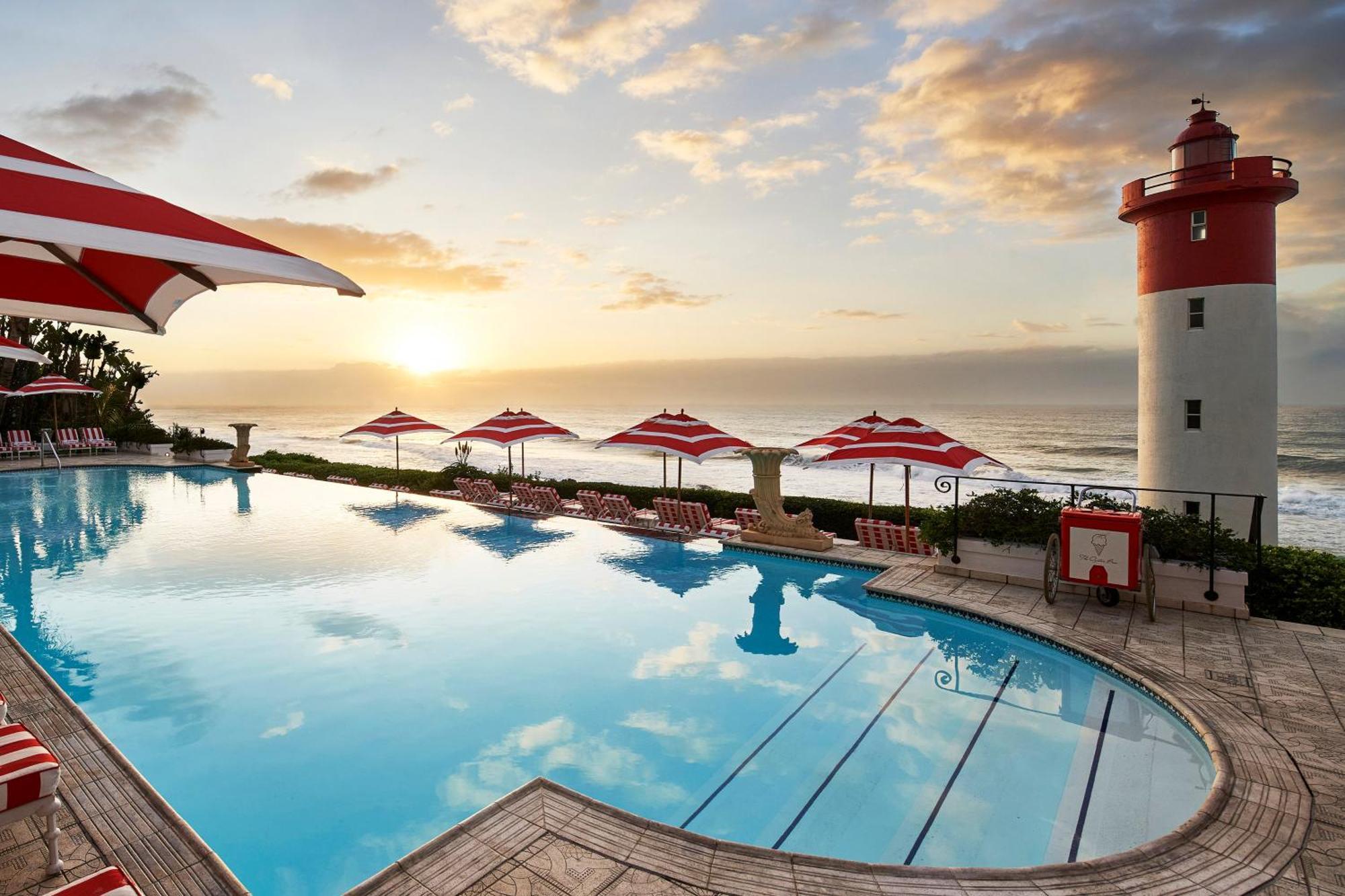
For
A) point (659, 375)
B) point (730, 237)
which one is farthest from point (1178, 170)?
point (659, 375)

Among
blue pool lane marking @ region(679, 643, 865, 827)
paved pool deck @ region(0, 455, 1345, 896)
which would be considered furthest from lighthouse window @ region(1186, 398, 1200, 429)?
blue pool lane marking @ region(679, 643, 865, 827)

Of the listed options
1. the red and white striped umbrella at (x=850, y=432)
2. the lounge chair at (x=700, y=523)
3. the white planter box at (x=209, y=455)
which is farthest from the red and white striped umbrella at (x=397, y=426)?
the red and white striped umbrella at (x=850, y=432)

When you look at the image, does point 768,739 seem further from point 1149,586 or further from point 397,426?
point 397,426

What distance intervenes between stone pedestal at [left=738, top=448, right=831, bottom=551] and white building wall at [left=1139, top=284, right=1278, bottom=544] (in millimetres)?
7703

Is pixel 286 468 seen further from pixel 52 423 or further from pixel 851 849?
pixel 851 849

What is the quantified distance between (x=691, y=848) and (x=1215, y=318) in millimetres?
15537

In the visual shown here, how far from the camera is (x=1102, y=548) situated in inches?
328

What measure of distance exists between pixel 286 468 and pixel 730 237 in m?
19.0

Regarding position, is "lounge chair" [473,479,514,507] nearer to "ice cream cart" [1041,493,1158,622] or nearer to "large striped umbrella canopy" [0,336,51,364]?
"large striped umbrella canopy" [0,336,51,364]

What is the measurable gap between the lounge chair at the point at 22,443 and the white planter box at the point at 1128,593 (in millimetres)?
34738

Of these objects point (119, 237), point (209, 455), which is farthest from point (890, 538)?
point (209, 455)

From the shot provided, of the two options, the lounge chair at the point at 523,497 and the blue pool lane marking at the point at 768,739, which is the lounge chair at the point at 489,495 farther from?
the blue pool lane marking at the point at 768,739

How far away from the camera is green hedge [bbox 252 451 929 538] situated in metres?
14.7

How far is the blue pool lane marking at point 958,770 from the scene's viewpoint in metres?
4.48
